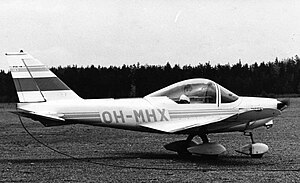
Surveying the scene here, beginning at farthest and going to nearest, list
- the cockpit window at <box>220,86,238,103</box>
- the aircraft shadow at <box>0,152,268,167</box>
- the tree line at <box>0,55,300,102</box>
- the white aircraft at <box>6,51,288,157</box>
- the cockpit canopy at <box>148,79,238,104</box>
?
the tree line at <box>0,55,300,102</box>
the cockpit window at <box>220,86,238,103</box>
the cockpit canopy at <box>148,79,238,104</box>
the white aircraft at <box>6,51,288,157</box>
the aircraft shadow at <box>0,152,268,167</box>

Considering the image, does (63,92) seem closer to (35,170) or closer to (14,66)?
(14,66)

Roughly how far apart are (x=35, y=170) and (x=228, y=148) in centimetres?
654

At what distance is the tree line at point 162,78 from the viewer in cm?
5119

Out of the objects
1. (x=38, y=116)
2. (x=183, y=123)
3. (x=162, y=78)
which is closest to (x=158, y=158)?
(x=183, y=123)

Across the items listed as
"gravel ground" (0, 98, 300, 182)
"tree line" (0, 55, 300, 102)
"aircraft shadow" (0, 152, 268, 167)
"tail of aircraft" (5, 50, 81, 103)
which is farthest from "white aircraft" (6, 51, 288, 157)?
"tree line" (0, 55, 300, 102)

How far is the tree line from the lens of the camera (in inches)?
2015

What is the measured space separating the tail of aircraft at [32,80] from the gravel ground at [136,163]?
1491mm

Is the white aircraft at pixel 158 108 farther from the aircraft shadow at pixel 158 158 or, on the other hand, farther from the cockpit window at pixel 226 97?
the aircraft shadow at pixel 158 158

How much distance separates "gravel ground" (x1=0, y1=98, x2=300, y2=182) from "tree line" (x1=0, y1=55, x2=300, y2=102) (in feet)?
91.8

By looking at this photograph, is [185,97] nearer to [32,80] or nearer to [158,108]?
[158,108]

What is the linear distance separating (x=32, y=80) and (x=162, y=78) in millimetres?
50341

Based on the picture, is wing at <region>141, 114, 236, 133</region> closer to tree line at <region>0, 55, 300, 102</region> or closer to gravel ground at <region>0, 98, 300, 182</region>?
gravel ground at <region>0, 98, 300, 182</region>

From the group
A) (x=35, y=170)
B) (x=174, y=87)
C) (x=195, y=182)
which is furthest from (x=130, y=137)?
(x=195, y=182)

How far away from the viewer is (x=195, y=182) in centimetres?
991
